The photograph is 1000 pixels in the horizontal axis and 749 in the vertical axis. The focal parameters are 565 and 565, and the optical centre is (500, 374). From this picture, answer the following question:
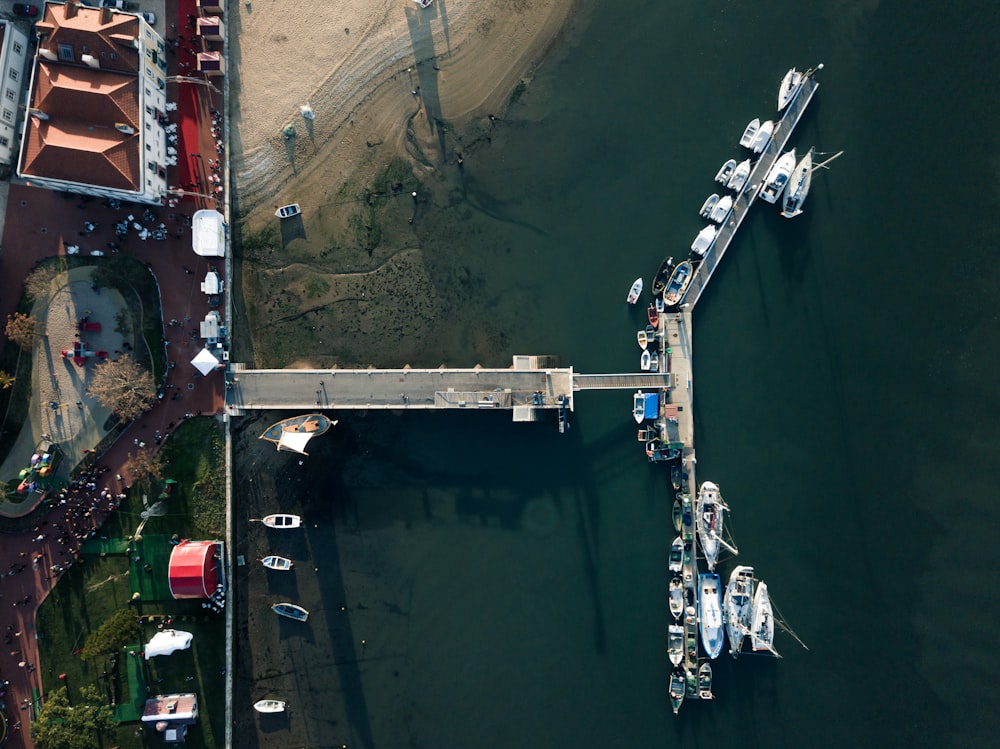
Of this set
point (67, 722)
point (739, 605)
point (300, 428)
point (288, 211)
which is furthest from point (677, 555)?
point (67, 722)

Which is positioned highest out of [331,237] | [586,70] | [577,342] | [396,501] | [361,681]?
[586,70]

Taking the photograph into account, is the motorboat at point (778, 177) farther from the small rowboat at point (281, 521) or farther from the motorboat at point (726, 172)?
the small rowboat at point (281, 521)

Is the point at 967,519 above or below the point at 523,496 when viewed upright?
below

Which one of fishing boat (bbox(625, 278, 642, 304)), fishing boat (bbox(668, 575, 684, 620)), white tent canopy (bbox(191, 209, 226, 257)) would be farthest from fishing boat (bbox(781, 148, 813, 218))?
white tent canopy (bbox(191, 209, 226, 257))

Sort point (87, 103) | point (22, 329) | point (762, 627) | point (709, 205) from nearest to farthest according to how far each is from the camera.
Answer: point (87, 103) < point (22, 329) < point (762, 627) < point (709, 205)

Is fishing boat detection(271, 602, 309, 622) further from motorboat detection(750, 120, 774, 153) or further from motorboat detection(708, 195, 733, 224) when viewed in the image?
motorboat detection(750, 120, 774, 153)

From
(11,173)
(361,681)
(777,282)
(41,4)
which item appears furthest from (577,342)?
(41,4)

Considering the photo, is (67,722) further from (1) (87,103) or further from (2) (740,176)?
(2) (740,176)

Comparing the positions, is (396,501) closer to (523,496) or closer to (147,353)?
(523,496)
